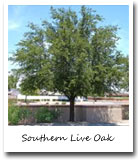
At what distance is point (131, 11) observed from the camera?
6.17 m

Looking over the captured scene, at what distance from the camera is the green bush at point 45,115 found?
9436mm

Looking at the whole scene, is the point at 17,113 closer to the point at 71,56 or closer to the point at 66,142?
the point at 71,56

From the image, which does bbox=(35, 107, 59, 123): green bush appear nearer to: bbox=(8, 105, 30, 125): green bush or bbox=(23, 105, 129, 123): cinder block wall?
bbox=(23, 105, 129, 123): cinder block wall

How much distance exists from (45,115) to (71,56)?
2.41 m

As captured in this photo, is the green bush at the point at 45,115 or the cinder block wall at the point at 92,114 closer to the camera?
the green bush at the point at 45,115

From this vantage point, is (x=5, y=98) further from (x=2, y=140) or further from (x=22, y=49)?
(x=22, y=49)

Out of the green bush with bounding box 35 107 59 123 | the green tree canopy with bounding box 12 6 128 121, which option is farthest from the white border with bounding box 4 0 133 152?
the green bush with bounding box 35 107 59 123

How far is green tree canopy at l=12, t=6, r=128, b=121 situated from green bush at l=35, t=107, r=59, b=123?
0.93m

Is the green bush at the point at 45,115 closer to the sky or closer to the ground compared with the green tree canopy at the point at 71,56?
closer to the ground

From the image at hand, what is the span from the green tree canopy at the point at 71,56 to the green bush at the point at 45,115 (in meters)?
0.93

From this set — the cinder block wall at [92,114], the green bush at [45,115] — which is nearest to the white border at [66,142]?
the green bush at [45,115]

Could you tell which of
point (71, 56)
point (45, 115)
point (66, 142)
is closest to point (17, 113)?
point (45, 115)

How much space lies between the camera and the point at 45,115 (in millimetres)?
9672

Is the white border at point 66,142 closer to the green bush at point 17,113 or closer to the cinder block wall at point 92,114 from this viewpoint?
the green bush at point 17,113
